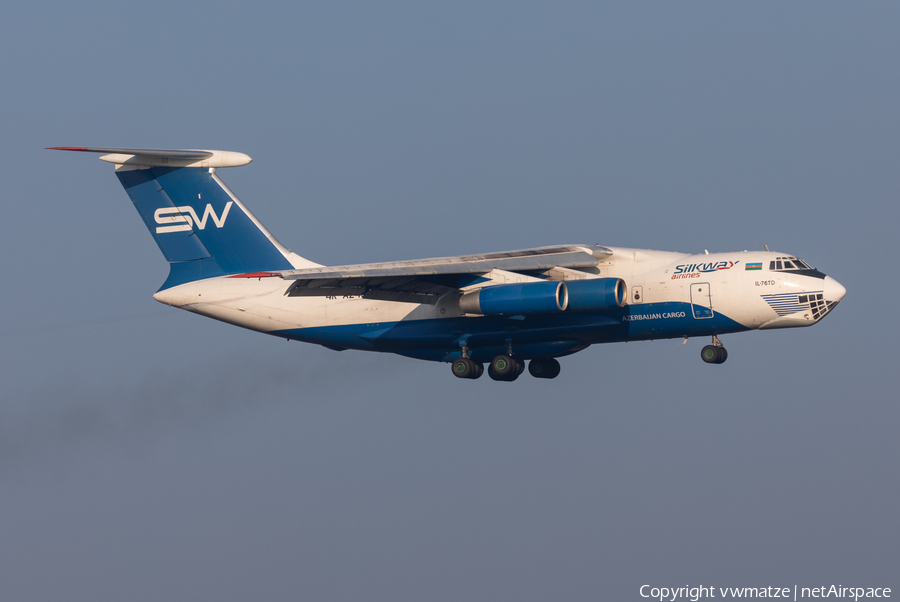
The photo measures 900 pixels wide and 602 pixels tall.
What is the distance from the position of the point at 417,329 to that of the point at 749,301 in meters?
5.25

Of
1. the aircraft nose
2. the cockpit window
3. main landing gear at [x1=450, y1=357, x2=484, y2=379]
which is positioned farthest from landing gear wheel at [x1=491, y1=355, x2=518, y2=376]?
the aircraft nose

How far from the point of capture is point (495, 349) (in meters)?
18.4

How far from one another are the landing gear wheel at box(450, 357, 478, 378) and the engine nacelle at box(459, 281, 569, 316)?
3.87ft

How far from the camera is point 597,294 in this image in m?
16.7

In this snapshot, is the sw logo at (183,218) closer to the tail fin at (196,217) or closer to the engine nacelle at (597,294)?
the tail fin at (196,217)

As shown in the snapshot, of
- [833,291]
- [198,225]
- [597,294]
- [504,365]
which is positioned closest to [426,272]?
[504,365]

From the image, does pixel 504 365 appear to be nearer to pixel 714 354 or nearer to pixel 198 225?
pixel 714 354

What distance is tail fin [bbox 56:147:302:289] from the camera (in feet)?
A: 64.5

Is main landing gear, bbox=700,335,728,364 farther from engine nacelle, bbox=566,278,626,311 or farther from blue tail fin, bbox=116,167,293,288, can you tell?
blue tail fin, bbox=116,167,293,288

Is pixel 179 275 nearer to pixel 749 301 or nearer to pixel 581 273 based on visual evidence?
pixel 581 273

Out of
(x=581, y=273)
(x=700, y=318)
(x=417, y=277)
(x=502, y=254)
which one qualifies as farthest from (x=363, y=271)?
(x=700, y=318)

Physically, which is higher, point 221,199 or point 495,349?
point 221,199

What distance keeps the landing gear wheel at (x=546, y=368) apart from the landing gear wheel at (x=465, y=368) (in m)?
1.42

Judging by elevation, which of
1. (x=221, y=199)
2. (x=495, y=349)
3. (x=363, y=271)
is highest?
(x=221, y=199)
